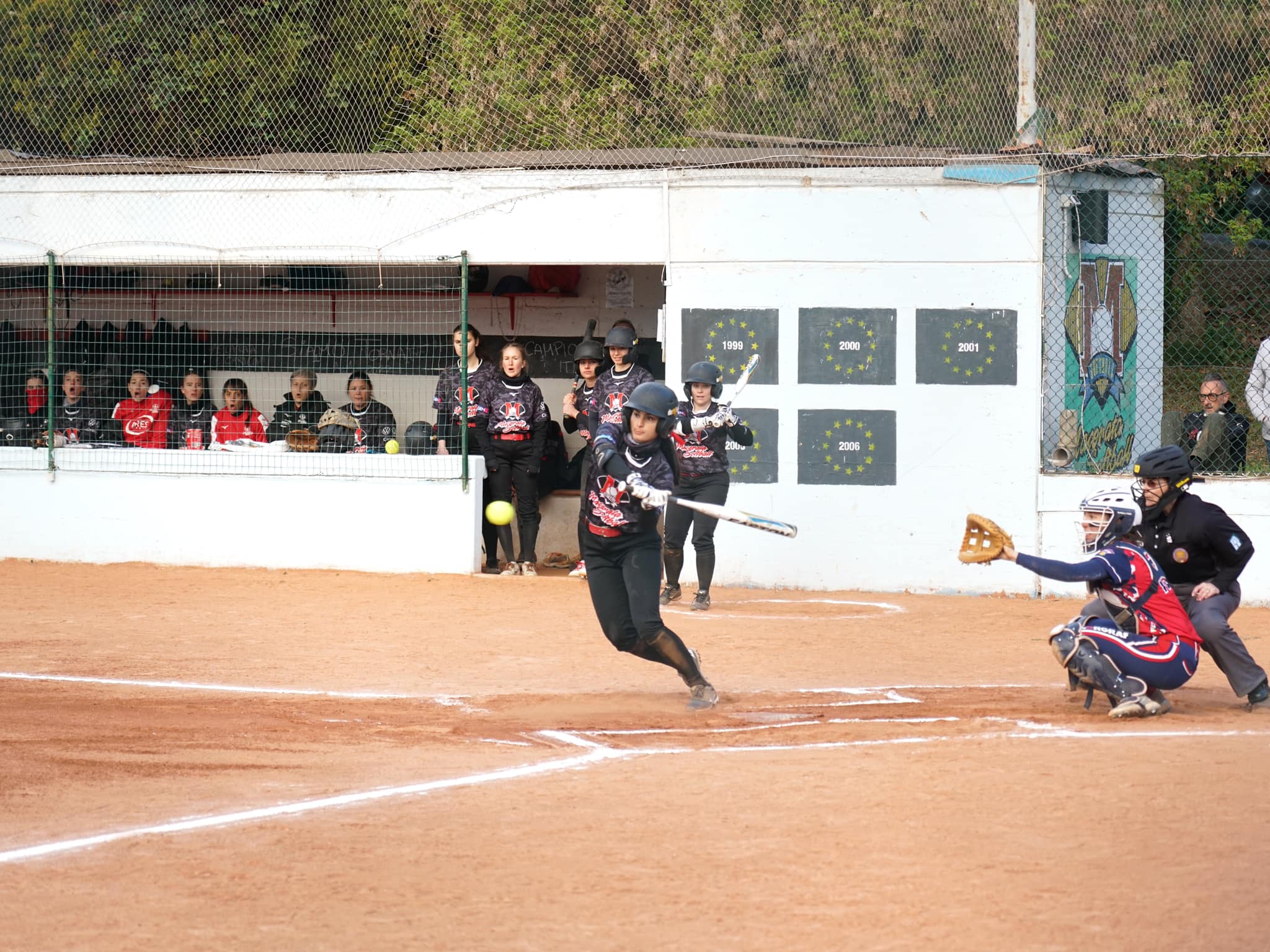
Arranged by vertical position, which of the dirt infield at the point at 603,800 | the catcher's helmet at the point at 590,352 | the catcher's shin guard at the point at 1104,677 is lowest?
the dirt infield at the point at 603,800

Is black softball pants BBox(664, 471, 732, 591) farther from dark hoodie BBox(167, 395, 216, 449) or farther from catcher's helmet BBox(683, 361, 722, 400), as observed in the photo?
dark hoodie BBox(167, 395, 216, 449)

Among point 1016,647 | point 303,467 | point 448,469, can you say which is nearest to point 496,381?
point 448,469

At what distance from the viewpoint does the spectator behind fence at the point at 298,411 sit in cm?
1467

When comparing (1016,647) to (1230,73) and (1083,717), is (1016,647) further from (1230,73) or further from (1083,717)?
(1230,73)

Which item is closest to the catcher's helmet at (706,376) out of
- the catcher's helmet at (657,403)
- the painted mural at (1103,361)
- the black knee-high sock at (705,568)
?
the black knee-high sock at (705,568)

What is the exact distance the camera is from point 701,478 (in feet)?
39.4

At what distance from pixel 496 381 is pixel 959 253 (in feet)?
14.5

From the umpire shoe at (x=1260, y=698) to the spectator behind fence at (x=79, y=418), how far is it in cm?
1116

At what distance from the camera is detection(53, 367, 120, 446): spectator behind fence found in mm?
14969

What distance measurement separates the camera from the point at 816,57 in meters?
18.5

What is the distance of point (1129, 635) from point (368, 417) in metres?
8.90

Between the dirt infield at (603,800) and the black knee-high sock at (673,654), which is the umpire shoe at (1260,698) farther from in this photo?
the black knee-high sock at (673,654)

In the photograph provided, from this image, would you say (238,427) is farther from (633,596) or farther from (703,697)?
(703,697)

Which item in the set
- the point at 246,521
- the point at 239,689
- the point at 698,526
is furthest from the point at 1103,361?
the point at 239,689
